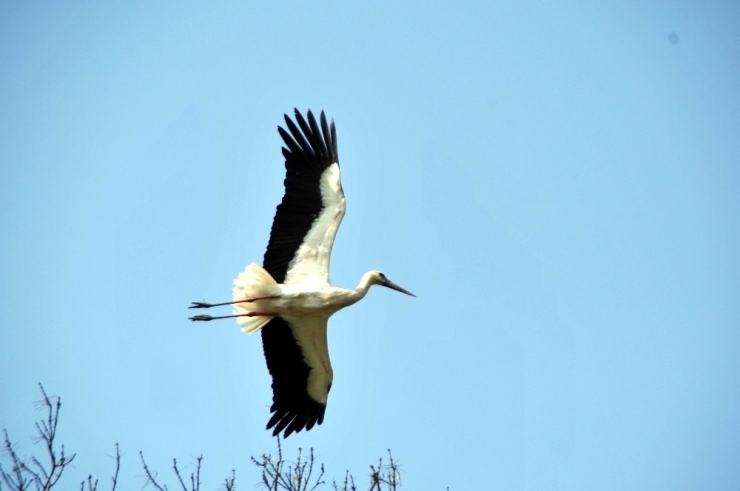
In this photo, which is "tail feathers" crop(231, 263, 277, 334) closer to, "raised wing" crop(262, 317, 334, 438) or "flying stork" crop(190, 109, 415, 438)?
"flying stork" crop(190, 109, 415, 438)

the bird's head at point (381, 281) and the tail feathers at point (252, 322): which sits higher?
the bird's head at point (381, 281)

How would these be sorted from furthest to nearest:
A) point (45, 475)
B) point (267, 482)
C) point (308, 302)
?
point (308, 302) < point (267, 482) < point (45, 475)

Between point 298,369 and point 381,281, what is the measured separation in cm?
151

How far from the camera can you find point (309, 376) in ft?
37.3

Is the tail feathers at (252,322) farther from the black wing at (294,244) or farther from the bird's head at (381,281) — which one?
the bird's head at (381,281)

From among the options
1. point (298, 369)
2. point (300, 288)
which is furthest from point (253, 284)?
point (298, 369)

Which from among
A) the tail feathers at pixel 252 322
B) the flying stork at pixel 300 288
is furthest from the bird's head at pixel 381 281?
the tail feathers at pixel 252 322

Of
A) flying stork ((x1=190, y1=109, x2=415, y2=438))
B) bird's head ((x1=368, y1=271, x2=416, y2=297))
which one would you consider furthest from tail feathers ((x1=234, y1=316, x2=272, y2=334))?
bird's head ((x1=368, y1=271, x2=416, y2=297))

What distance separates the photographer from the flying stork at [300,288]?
10906mm

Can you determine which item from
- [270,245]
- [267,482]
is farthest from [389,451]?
[270,245]

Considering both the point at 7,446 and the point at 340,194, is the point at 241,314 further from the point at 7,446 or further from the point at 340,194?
the point at 7,446

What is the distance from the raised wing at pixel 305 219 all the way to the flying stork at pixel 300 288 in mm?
12

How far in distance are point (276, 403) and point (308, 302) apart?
4.22 feet

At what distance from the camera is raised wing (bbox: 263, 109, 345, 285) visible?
11016 mm
